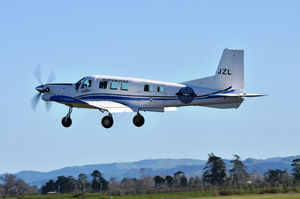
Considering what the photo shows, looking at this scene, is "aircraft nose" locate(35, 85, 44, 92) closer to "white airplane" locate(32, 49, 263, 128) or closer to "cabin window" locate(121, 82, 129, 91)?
"white airplane" locate(32, 49, 263, 128)

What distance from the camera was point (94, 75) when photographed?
143ft

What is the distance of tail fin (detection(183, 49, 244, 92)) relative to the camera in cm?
4028

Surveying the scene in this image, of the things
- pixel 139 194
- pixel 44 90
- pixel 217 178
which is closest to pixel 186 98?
pixel 44 90

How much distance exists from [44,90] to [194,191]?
59.2 metres

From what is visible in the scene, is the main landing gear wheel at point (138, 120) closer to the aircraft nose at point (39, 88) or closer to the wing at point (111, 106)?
the wing at point (111, 106)

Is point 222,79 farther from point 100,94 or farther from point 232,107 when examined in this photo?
point 100,94

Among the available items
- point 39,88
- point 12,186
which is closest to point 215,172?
point 12,186

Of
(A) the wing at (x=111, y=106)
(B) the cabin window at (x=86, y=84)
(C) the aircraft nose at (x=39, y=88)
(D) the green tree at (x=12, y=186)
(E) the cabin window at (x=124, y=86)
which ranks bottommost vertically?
(A) the wing at (x=111, y=106)

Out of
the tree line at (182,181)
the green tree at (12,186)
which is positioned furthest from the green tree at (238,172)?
the green tree at (12,186)

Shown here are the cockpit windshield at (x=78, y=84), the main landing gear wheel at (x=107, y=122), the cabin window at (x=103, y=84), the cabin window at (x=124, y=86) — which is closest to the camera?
the cabin window at (x=124, y=86)

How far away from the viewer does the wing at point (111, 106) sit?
40.9 meters

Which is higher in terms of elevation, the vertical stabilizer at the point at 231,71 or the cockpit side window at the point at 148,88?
the vertical stabilizer at the point at 231,71

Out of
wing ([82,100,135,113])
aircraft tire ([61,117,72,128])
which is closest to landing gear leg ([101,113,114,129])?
wing ([82,100,135,113])

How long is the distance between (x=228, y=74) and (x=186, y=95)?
3.16 meters
